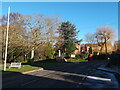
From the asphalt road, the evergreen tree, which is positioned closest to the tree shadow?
the asphalt road

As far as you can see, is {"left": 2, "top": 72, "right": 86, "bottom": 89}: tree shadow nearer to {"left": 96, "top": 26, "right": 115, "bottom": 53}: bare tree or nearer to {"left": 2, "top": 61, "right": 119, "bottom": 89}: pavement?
{"left": 2, "top": 61, "right": 119, "bottom": 89}: pavement

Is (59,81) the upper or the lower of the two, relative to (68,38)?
lower

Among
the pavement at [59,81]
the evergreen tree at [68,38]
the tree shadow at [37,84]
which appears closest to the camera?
the tree shadow at [37,84]

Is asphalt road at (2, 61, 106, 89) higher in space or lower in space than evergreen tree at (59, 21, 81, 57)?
lower

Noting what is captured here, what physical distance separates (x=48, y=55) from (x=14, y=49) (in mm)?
11742

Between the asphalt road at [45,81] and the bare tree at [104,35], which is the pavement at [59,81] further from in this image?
the bare tree at [104,35]

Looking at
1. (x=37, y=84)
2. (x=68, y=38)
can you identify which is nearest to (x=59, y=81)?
(x=37, y=84)

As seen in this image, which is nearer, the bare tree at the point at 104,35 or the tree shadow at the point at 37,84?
the tree shadow at the point at 37,84

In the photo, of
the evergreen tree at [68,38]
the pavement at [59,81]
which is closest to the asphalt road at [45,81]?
the pavement at [59,81]

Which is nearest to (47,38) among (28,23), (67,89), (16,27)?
(28,23)

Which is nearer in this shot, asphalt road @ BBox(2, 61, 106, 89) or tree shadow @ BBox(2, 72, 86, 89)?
tree shadow @ BBox(2, 72, 86, 89)

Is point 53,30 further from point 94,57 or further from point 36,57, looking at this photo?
point 94,57

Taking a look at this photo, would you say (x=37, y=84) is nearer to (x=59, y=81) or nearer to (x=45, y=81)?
(x=45, y=81)

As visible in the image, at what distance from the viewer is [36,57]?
1790 inches
